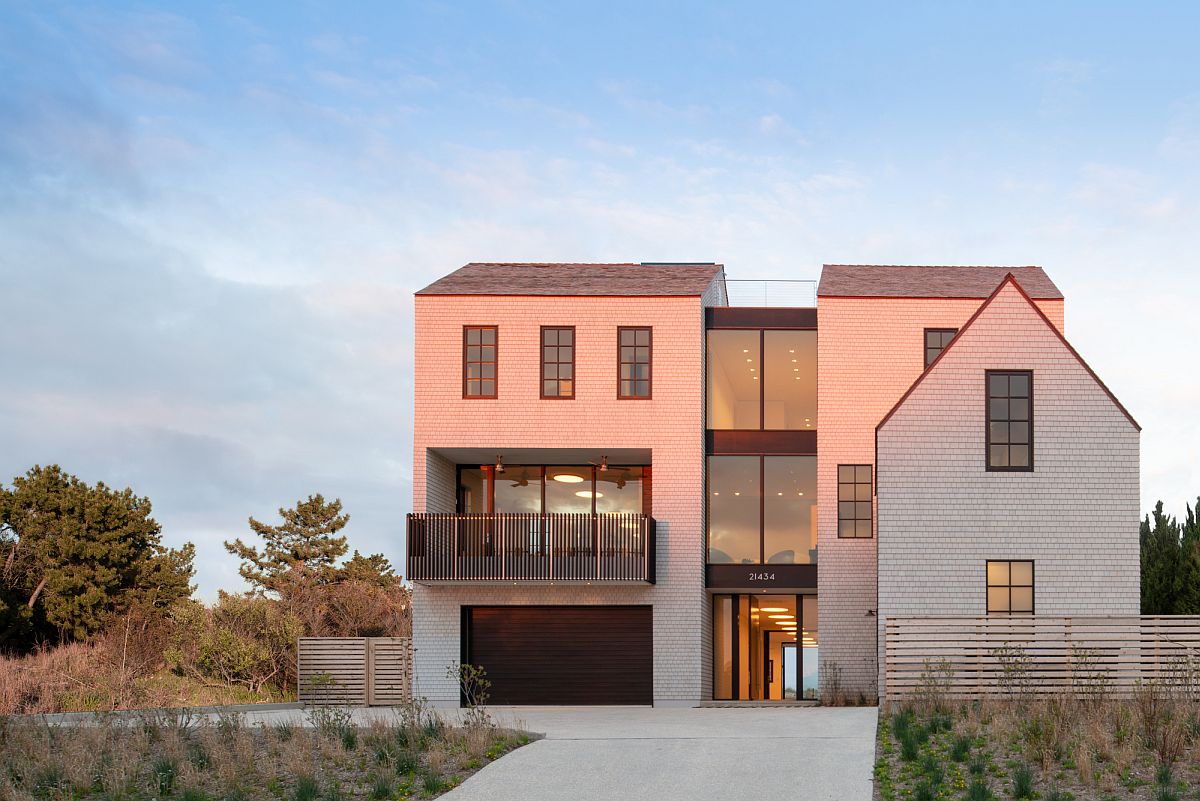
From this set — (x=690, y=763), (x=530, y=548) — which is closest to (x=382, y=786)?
(x=690, y=763)

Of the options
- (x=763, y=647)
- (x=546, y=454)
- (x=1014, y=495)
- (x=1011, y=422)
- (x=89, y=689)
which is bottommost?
(x=89, y=689)

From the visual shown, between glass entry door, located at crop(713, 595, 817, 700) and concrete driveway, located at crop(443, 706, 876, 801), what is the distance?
8561 mm

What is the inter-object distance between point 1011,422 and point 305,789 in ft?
52.2

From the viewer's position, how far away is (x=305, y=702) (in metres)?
27.4

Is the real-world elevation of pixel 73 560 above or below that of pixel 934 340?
below

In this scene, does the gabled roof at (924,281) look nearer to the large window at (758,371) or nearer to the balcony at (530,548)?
the large window at (758,371)

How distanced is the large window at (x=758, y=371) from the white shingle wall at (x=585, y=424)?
0.86m

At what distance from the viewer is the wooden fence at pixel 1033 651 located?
22688 millimetres

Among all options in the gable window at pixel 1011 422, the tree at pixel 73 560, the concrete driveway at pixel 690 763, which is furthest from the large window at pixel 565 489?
the tree at pixel 73 560

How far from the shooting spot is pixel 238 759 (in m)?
16.3

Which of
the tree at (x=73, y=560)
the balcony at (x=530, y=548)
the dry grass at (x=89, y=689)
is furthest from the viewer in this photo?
the tree at (x=73, y=560)

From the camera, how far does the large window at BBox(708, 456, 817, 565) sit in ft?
96.3

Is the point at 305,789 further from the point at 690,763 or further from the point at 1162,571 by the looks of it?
the point at 1162,571

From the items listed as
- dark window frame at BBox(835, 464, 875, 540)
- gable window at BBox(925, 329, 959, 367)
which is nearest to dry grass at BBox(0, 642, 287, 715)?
dark window frame at BBox(835, 464, 875, 540)
